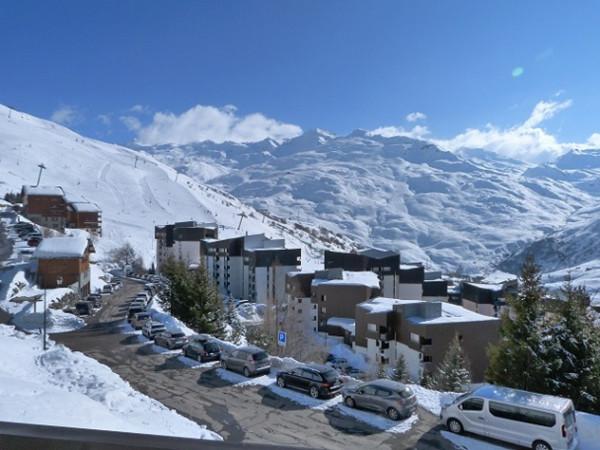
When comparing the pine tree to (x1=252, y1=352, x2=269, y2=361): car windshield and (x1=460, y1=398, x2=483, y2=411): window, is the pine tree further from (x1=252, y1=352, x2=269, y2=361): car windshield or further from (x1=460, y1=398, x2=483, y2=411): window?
(x1=460, y1=398, x2=483, y2=411): window

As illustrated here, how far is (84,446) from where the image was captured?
236 centimetres

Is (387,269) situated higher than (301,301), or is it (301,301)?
(387,269)

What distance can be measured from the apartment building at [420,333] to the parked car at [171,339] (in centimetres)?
2272

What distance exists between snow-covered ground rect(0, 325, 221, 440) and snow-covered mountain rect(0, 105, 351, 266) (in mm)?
92988

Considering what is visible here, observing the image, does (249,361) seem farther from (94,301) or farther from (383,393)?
(94,301)

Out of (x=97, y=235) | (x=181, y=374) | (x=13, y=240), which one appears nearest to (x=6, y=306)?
(x=13, y=240)

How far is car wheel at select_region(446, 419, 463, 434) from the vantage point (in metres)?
12.8

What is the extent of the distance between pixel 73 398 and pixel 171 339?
12343 millimetres

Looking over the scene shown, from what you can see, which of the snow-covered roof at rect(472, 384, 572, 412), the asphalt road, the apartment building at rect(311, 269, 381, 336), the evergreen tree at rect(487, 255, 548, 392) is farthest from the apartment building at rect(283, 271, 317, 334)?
the snow-covered roof at rect(472, 384, 572, 412)

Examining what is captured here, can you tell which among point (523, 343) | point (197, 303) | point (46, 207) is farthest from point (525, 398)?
point (46, 207)

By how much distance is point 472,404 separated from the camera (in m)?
12.5

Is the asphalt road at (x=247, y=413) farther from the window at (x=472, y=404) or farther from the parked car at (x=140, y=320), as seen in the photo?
the parked car at (x=140, y=320)

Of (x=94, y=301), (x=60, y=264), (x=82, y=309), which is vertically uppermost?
(x=60, y=264)

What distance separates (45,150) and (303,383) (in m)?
191
